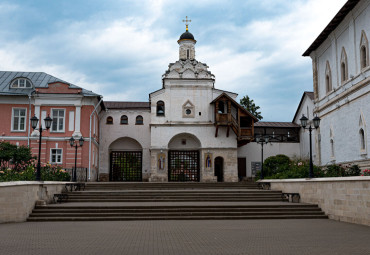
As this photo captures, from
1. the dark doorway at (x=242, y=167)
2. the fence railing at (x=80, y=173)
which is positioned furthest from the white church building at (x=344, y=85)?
the fence railing at (x=80, y=173)

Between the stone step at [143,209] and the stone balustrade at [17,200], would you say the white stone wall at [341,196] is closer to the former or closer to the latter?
the stone step at [143,209]

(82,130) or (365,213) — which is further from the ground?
(82,130)

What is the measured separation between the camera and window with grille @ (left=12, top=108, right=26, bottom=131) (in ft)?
117

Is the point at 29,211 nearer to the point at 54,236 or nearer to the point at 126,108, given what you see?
the point at 54,236

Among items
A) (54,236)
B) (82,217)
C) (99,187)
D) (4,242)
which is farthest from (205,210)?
(99,187)

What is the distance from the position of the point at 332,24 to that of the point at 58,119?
2247cm

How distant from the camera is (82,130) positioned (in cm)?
3553

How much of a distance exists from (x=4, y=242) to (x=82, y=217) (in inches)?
233

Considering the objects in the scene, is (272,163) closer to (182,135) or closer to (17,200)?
(182,135)

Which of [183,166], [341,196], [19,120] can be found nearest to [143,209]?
[341,196]

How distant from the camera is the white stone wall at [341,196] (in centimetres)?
1331

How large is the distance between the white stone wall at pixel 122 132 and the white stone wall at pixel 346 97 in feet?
52.4

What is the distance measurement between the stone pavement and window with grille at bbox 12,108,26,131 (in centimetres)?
2295

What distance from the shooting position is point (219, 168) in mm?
40438
